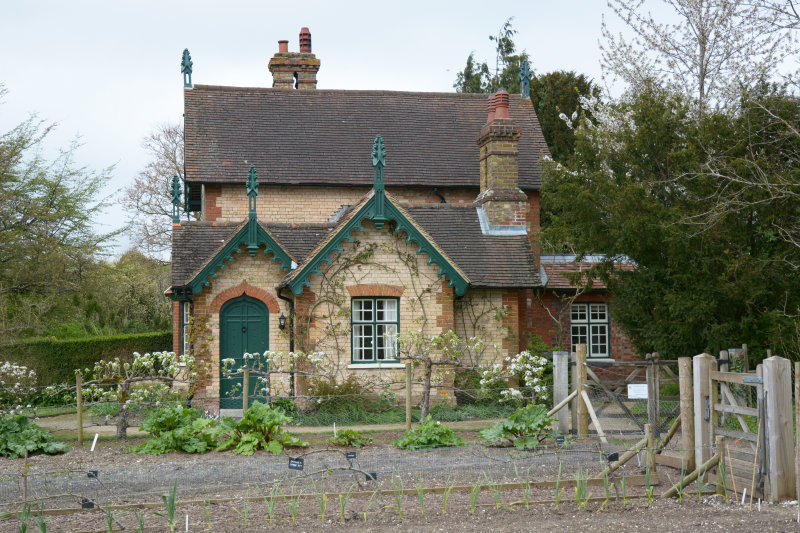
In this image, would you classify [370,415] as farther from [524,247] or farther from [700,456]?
[700,456]

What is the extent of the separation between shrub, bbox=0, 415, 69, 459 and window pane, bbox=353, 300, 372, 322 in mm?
7467

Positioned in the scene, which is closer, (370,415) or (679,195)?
(370,415)

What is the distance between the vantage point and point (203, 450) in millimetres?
12062

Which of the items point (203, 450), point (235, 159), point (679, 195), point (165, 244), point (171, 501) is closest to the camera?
point (171, 501)

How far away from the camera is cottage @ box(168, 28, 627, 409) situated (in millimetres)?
18469

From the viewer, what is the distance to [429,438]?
39.6 ft

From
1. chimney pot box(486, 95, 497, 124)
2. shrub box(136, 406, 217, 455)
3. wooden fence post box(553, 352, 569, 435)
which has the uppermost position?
chimney pot box(486, 95, 497, 124)

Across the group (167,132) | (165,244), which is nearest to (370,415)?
(165,244)

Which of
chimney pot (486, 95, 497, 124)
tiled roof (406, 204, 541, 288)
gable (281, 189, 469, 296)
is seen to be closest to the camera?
gable (281, 189, 469, 296)

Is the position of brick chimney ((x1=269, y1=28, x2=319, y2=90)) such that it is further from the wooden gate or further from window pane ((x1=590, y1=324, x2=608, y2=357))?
the wooden gate

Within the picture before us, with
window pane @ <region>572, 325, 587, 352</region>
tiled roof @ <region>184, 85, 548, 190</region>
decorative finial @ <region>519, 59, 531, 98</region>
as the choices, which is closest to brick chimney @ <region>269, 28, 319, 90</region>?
tiled roof @ <region>184, 85, 548, 190</region>

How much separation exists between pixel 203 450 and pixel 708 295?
10.0 meters

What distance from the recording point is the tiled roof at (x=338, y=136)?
2369cm

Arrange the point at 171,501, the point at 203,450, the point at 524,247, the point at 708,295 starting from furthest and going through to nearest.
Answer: the point at 524,247
the point at 708,295
the point at 203,450
the point at 171,501
